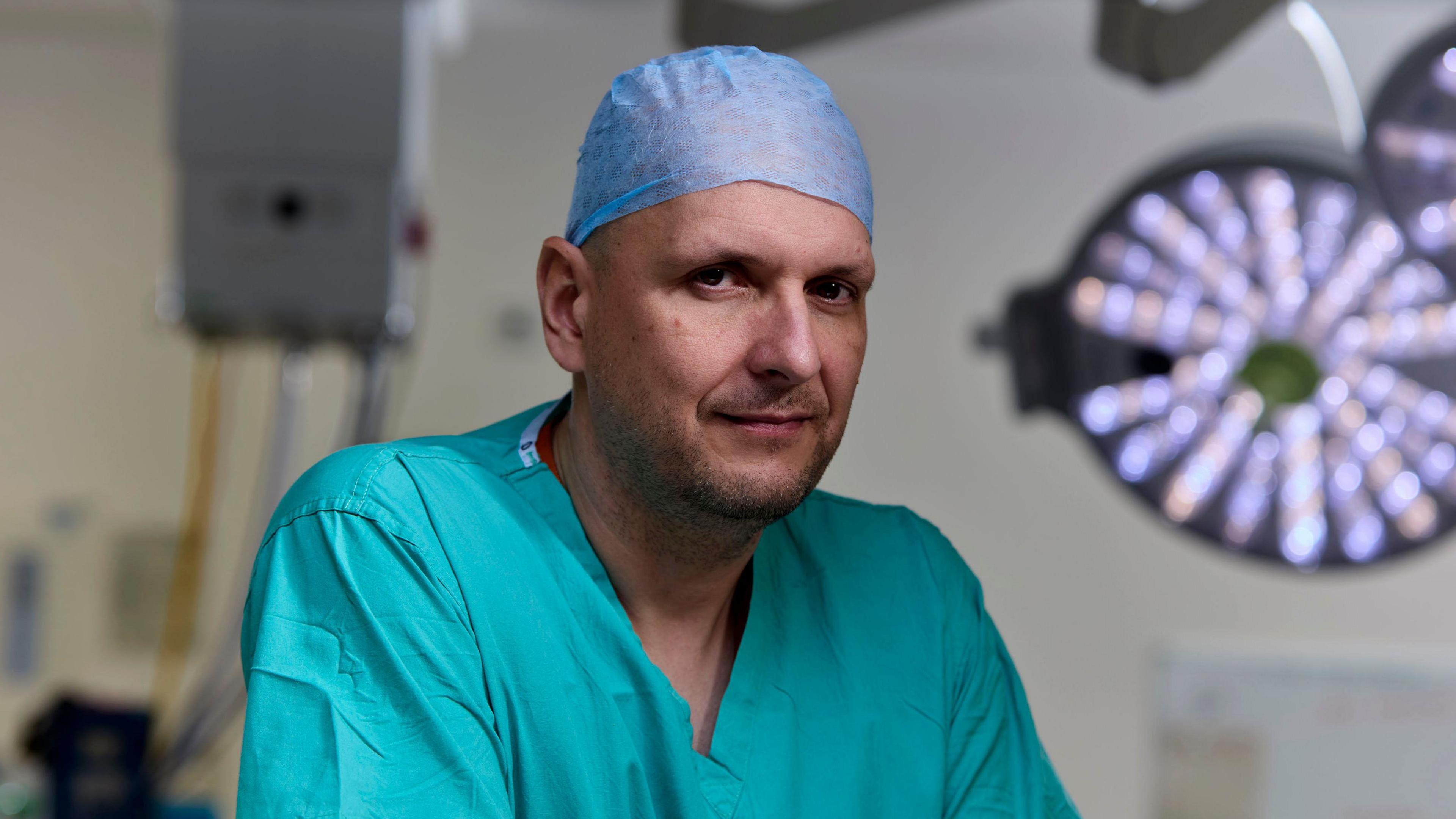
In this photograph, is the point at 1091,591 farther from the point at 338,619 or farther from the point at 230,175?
the point at 338,619

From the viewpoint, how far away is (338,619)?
76 centimetres

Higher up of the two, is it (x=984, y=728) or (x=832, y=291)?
(x=832, y=291)

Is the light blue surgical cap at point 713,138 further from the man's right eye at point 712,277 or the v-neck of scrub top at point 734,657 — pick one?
the v-neck of scrub top at point 734,657

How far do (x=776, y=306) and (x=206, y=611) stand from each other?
6.78 ft

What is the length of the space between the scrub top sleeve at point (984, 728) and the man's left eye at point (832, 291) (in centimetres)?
29

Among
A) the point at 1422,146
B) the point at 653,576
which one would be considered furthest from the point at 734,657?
the point at 1422,146

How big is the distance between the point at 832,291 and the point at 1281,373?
0.45 metres

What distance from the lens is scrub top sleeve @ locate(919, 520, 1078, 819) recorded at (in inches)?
38.6

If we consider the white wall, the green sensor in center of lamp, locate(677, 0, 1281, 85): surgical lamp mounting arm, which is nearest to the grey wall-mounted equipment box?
the white wall

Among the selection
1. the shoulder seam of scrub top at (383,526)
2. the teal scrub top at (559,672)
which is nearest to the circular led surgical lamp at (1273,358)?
the teal scrub top at (559,672)

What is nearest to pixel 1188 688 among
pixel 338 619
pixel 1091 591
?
pixel 1091 591

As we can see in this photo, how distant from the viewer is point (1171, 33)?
0.98 meters

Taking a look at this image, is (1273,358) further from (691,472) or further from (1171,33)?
(691,472)

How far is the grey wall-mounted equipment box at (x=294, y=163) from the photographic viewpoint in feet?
5.19
